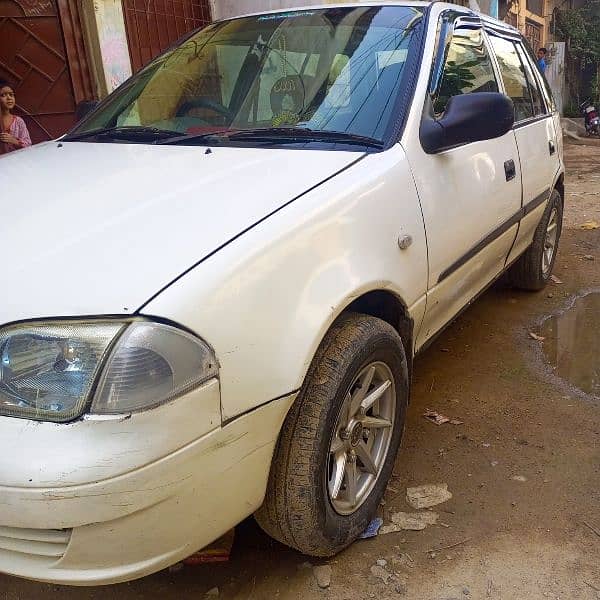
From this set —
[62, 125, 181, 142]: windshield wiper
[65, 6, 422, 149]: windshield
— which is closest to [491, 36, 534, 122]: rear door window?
[65, 6, 422, 149]: windshield

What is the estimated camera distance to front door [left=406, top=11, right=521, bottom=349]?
7.88 ft

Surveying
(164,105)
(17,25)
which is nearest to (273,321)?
(164,105)

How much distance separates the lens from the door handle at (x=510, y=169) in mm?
3109

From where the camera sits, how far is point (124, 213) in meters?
1.80

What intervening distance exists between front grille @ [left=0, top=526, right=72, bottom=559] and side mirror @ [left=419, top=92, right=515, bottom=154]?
1.75 m

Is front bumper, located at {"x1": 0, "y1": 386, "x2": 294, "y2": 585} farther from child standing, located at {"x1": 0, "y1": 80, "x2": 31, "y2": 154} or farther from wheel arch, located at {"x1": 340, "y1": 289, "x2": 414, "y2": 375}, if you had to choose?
child standing, located at {"x1": 0, "y1": 80, "x2": 31, "y2": 154}

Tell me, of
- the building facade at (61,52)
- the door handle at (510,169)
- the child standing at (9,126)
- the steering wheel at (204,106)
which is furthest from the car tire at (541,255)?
the building facade at (61,52)

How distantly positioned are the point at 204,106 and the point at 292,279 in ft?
4.35

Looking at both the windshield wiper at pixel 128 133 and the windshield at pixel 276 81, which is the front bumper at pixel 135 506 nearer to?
A: the windshield at pixel 276 81

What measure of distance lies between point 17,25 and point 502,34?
4551 millimetres

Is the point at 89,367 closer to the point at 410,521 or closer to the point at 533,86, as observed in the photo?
→ the point at 410,521

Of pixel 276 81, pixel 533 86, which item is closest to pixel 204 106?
pixel 276 81

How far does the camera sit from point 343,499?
2078 mm

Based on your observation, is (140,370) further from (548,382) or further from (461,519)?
(548,382)
